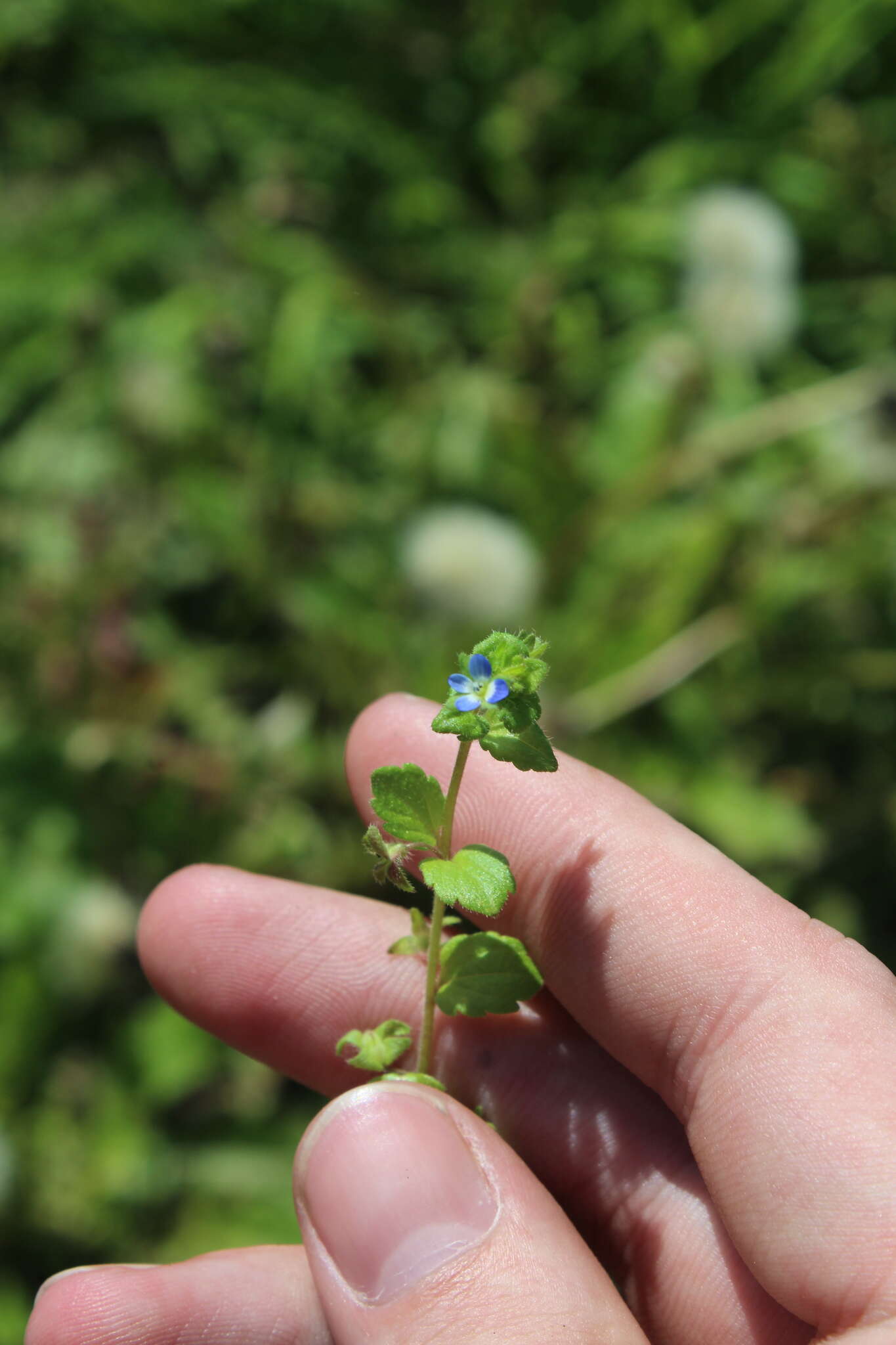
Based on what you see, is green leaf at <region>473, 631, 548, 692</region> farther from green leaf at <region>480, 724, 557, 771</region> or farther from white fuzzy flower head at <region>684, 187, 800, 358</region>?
white fuzzy flower head at <region>684, 187, 800, 358</region>

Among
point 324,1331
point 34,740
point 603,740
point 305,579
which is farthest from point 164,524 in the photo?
point 324,1331

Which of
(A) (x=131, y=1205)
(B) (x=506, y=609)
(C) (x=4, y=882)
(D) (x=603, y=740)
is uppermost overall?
(B) (x=506, y=609)

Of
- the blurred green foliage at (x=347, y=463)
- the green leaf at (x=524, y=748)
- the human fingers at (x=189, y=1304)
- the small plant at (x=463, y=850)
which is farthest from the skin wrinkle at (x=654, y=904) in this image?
the blurred green foliage at (x=347, y=463)

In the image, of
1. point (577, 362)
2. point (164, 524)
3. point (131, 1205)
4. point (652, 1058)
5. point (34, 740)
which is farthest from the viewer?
point (577, 362)

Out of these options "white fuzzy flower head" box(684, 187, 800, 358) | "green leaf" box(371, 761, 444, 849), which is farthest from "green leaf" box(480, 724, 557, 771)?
"white fuzzy flower head" box(684, 187, 800, 358)

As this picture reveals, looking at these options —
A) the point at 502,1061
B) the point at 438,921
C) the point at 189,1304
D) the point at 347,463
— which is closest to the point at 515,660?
the point at 438,921

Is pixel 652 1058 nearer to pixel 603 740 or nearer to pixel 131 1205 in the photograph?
pixel 603 740

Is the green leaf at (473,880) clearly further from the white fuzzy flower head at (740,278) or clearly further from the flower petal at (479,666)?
the white fuzzy flower head at (740,278)
